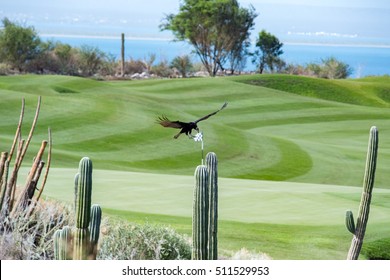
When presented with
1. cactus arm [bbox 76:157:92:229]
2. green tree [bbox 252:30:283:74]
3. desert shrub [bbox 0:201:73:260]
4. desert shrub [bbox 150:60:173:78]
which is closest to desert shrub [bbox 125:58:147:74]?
desert shrub [bbox 150:60:173:78]

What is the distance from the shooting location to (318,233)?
687 centimetres

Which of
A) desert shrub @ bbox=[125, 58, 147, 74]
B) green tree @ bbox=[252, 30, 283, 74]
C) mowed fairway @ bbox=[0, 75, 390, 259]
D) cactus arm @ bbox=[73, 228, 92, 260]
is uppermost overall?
green tree @ bbox=[252, 30, 283, 74]

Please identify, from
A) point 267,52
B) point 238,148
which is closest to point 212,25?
point 267,52

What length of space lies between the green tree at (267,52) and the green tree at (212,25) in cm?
63

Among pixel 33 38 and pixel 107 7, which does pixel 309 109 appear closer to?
pixel 33 38

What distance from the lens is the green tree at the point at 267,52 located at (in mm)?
15453

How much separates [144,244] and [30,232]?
2.84ft

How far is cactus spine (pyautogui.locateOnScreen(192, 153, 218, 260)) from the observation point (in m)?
4.34

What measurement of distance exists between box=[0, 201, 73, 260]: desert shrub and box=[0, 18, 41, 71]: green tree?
10.4 meters

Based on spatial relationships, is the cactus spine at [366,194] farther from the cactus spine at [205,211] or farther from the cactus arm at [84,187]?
the cactus arm at [84,187]

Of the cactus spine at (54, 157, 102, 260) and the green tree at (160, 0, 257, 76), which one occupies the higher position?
the green tree at (160, 0, 257, 76)

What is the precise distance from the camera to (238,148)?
43.7ft

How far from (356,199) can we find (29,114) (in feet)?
24.1

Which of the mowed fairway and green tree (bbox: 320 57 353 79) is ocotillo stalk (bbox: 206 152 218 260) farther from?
green tree (bbox: 320 57 353 79)
